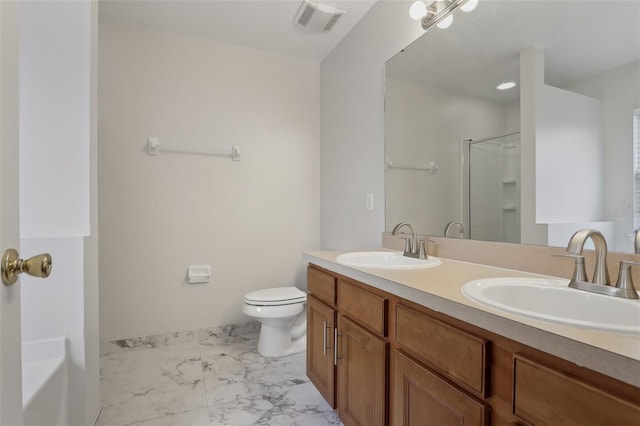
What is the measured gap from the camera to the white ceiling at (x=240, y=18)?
2055 millimetres

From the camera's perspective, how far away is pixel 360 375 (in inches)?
48.5

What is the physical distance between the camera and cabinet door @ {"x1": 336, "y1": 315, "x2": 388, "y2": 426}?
3.58 feet

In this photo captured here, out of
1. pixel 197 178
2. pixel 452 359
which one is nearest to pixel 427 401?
pixel 452 359

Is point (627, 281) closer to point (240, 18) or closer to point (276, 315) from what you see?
point (276, 315)

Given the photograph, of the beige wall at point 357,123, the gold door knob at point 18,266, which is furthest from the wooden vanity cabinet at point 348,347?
the gold door knob at point 18,266

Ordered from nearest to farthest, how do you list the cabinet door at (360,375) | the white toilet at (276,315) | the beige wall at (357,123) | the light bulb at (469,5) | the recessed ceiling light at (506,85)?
the cabinet door at (360,375) → the recessed ceiling light at (506,85) → the light bulb at (469,5) → the beige wall at (357,123) → the white toilet at (276,315)

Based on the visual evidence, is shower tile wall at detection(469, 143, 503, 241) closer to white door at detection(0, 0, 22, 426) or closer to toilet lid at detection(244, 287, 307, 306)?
toilet lid at detection(244, 287, 307, 306)

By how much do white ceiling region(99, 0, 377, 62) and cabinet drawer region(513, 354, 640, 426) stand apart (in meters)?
2.20

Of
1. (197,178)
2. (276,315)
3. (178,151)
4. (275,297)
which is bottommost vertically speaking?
(276,315)

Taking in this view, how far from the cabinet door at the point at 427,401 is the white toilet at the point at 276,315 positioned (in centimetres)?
121

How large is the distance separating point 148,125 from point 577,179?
2.52 meters

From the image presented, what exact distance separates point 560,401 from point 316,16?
2339 mm

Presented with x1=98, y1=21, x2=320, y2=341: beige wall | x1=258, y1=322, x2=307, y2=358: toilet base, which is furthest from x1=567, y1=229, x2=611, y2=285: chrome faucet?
x1=98, y1=21, x2=320, y2=341: beige wall

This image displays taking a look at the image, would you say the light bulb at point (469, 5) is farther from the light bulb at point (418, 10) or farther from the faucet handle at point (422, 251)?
the faucet handle at point (422, 251)
